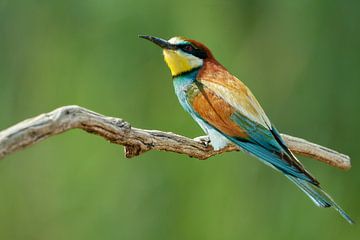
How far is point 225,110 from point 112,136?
0.63 m

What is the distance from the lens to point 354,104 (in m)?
3.75

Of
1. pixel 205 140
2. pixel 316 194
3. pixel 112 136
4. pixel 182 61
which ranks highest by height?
pixel 182 61

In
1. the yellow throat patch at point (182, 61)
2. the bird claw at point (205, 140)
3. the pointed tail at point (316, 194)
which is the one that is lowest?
the pointed tail at point (316, 194)

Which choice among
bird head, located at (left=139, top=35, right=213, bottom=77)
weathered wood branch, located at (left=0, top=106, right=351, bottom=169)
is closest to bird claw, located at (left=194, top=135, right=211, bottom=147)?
weathered wood branch, located at (left=0, top=106, right=351, bottom=169)

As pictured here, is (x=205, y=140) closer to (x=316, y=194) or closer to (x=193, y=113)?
(x=193, y=113)

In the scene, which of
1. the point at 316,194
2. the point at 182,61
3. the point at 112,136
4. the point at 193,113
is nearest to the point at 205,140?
the point at 193,113

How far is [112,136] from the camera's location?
2041 millimetres

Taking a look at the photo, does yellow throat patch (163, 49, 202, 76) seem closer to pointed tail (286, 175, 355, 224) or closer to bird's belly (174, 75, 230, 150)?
bird's belly (174, 75, 230, 150)

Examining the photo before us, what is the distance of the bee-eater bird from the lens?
2.44 m

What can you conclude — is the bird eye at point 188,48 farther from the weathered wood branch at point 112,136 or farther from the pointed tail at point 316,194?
the pointed tail at point 316,194

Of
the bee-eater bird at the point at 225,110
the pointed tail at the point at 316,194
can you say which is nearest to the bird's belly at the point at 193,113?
the bee-eater bird at the point at 225,110

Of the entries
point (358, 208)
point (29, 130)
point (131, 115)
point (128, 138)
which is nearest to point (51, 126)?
point (29, 130)

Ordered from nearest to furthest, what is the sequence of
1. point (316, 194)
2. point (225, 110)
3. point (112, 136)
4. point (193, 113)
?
point (112, 136) < point (316, 194) < point (225, 110) < point (193, 113)

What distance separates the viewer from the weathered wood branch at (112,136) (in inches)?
68.6
